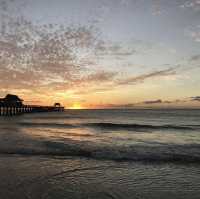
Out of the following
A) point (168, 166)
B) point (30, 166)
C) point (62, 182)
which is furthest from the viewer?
point (168, 166)

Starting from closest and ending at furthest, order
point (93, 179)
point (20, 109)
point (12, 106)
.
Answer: point (93, 179)
point (12, 106)
point (20, 109)

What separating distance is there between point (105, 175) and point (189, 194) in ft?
8.86

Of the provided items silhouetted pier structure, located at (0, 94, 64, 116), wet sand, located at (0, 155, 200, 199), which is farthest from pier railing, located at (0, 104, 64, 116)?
wet sand, located at (0, 155, 200, 199)

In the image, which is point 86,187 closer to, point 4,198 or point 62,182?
point 62,182

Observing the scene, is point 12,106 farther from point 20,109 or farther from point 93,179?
point 93,179

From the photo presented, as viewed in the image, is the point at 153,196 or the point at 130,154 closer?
the point at 153,196

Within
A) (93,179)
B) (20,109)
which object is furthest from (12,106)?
(93,179)

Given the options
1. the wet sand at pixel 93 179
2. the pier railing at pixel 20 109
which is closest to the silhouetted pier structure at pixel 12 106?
the pier railing at pixel 20 109

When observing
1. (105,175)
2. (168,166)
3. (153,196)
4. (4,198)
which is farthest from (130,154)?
(4,198)

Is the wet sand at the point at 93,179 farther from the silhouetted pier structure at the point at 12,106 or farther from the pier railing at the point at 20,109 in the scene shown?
the pier railing at the point at 20,109

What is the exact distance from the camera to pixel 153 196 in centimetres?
605

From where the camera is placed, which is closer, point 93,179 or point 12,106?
point 93,179

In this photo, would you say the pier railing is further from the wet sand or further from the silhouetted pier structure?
the wet sand

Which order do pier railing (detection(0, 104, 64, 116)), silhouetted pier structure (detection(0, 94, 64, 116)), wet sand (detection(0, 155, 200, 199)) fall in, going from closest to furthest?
1. wet sand (detection(0, 155, 200, 199))
2. silhouetted pier structure (detection(0, 94, 64, 116))
3. pier railing (detection(0, 104, 64, 116))
